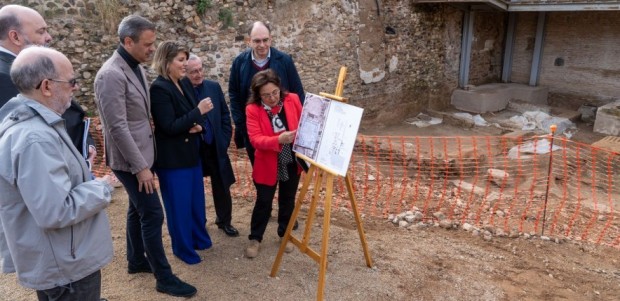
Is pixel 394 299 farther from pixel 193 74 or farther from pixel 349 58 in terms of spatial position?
pixel 349 58

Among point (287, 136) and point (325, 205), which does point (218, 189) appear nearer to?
point (287, 136)

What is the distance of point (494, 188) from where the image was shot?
637cm

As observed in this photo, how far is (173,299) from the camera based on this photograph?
122 inches

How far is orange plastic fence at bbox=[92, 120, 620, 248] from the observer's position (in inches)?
191

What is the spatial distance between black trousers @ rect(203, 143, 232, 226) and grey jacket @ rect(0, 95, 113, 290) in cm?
155

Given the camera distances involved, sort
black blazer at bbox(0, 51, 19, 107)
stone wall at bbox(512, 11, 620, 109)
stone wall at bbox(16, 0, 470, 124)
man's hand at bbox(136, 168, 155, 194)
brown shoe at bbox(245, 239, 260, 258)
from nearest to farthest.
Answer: black blazer at bbox(0, 51, 19, 107) → man's hand at bbox(136, 168, 155, 194) → brown shoe at bbox(245, 239, 260, 258) → stone wall at bbox(16, 0, 470, 124) → stone wall at bbox(512, 11, 620, 109)

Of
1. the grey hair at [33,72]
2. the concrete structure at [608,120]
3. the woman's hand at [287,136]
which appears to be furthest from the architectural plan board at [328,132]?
the concrete structure at [608,120]

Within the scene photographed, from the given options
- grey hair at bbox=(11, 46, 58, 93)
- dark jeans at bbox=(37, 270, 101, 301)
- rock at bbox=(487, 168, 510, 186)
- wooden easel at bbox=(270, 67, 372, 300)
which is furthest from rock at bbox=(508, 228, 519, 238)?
grey hair at bbox=(11, 46, 58, 93)

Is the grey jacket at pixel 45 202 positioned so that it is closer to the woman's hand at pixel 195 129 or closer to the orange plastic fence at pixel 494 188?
the woman's hand at pixel 195 129

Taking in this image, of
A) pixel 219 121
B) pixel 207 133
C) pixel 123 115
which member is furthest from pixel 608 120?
pixel 123 115

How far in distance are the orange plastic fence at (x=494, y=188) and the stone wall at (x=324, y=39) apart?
1809 mm

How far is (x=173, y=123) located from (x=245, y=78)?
0.92 m

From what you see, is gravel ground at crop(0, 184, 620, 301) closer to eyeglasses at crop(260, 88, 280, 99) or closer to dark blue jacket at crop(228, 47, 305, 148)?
dark blue jacket at crop(228, 47, 305, 148)

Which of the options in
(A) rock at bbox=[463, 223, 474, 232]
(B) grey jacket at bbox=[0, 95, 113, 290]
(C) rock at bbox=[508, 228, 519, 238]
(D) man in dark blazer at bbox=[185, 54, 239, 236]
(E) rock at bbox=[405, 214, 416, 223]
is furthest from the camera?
(E) rock at bbox=[405, 214, 416, 223]
